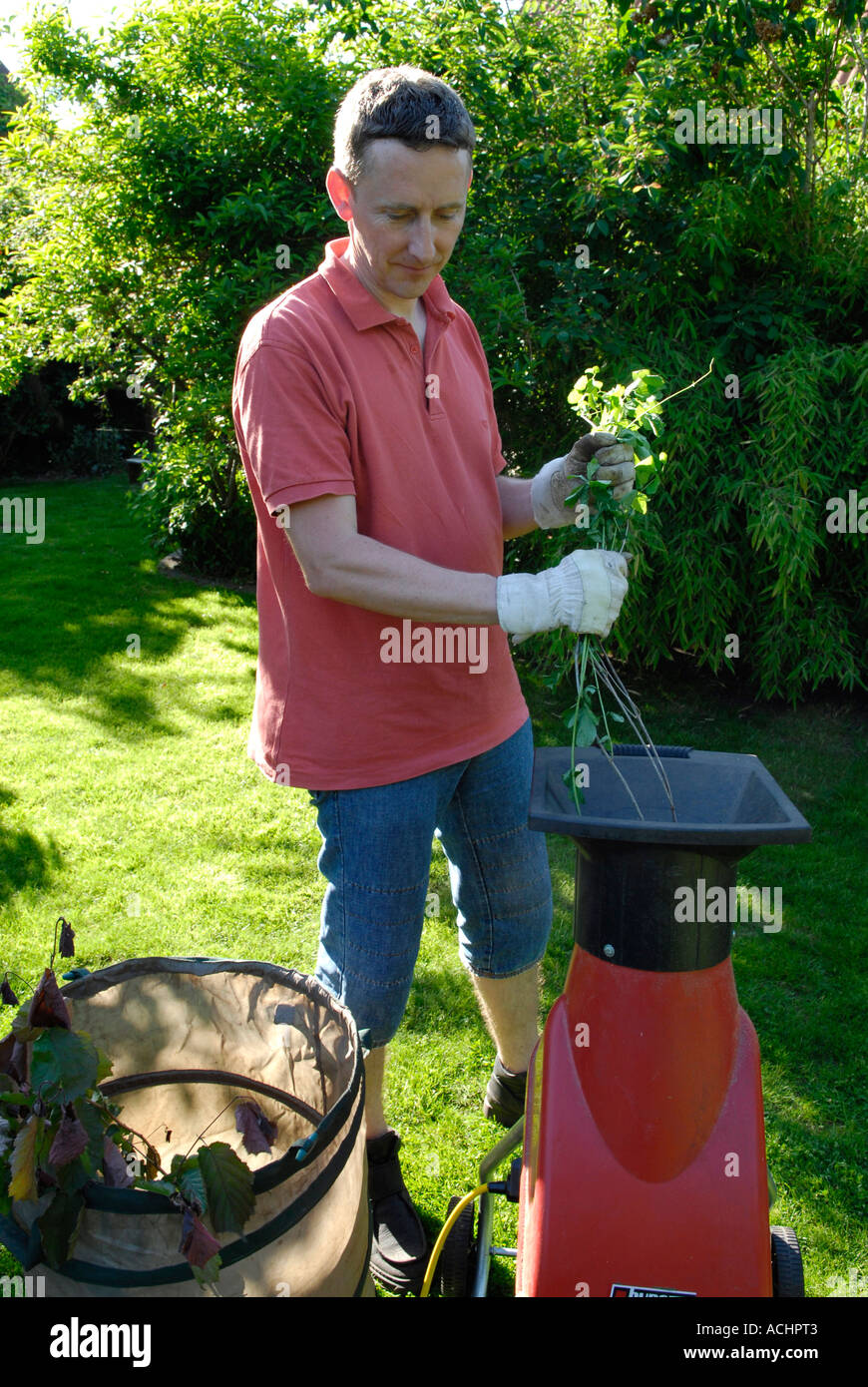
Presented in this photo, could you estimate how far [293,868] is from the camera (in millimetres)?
3334

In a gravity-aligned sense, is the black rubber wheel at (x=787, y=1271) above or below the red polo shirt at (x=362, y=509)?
below

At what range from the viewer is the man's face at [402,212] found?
4.92 ft

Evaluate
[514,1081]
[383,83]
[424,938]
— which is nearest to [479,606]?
[383,83]

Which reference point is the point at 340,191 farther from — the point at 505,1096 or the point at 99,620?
the point at 99,620

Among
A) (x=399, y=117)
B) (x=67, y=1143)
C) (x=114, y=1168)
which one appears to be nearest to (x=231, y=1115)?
(x=114, y=1168)

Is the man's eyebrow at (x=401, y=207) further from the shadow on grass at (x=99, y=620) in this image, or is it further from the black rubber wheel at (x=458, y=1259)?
the shadow on grass at (x=99, y=620)

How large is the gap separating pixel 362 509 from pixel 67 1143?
0.96 m

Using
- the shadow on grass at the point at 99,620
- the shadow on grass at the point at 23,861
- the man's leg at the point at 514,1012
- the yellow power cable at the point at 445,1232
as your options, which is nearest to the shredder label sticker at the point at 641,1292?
the yellow power cable at the point at 445,1232

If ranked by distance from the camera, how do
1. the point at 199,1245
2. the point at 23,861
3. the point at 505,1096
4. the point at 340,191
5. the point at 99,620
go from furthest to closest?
the point at 99,620 < the point at 23,861 < the point at 505,1096 < the point at 340,191 < the point at 199,1245

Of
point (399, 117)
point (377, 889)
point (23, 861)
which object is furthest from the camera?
point (23, 861)

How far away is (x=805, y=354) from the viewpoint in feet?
13.3

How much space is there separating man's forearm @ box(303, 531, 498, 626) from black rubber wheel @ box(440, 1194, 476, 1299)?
1.06 metres

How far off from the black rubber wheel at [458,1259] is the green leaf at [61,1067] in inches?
32.3

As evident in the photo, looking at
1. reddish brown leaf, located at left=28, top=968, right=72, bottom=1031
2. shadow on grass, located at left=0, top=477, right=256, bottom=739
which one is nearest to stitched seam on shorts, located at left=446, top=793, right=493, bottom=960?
reddish brown leaf, located at left=28, top=968, right=72, bottom=1031
